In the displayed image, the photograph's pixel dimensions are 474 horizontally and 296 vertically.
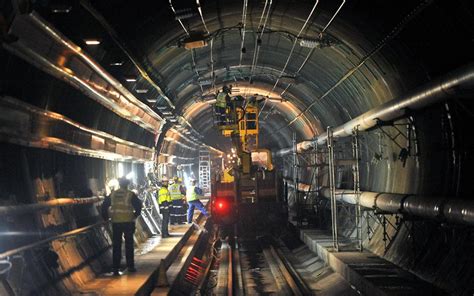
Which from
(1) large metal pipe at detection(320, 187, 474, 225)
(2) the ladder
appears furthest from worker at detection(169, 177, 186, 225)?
(2) the ladder

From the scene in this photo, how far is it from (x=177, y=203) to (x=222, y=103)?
3808mm

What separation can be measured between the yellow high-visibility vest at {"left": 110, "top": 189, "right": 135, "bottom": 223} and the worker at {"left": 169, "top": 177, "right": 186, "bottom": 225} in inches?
353

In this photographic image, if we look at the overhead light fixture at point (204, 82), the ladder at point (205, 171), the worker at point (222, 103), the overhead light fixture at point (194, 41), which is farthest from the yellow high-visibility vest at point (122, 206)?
the ladder at point (205, 171)

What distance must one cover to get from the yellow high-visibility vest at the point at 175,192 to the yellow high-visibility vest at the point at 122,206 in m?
9.30

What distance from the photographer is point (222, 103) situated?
23.4 metres

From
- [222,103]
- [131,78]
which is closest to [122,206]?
[131,78]

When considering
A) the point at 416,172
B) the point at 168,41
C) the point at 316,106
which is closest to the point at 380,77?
the point at 416,172

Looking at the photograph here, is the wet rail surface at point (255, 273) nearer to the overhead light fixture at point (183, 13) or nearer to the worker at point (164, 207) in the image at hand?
the worker at point (164, 207)

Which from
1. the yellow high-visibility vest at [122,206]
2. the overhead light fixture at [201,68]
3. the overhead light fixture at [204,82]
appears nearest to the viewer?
the yellow high-visibility vest at [122,206]

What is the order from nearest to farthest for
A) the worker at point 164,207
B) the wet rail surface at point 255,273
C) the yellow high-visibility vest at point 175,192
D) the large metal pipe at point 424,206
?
the large metal pipe at point 424,206, the wet rail surface at point 255,273, the worker at point 164,207, the yellow high-visibility vest at point 175,192

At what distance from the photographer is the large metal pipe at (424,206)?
30.5 feet

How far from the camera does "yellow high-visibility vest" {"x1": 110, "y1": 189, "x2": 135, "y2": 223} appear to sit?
11773mm

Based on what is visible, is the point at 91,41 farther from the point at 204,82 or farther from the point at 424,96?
the point at 204,82

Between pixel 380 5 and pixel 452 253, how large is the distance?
4085 millimetres
